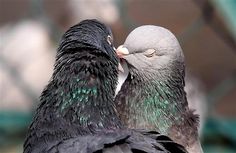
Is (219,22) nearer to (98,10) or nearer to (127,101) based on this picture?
(98,10)

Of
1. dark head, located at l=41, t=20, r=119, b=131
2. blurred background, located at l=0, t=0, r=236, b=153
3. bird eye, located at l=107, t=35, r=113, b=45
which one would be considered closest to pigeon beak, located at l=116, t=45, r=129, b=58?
bird eye, located at l=107, t=35, r=113, b=45

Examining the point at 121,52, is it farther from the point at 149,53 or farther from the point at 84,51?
the point at 84,51

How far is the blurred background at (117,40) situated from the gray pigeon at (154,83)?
122 inches

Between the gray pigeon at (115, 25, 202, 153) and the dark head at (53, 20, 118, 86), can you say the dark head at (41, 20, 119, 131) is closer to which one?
the dark head at (53, 20, 118, 86)

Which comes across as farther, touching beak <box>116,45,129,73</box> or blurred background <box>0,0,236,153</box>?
blurred background <box>0,0,236,153</box>

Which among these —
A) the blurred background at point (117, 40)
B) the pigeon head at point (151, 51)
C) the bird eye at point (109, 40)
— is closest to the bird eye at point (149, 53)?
the pigeon head at point (151, 51)

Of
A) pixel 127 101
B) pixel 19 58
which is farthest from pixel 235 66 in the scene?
pixel 127 101

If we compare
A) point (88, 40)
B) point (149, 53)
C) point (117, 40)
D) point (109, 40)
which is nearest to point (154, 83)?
point (149, 53)

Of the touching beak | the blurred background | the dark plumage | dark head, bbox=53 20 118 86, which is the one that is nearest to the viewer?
the dark plumage

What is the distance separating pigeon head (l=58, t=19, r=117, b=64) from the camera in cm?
308

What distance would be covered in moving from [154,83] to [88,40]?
419mm

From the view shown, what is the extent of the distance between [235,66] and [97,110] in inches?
164

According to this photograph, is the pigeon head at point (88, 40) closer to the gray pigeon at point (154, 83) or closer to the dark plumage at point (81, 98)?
the dark plumage at point (81, 98)

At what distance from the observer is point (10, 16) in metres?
7.47
